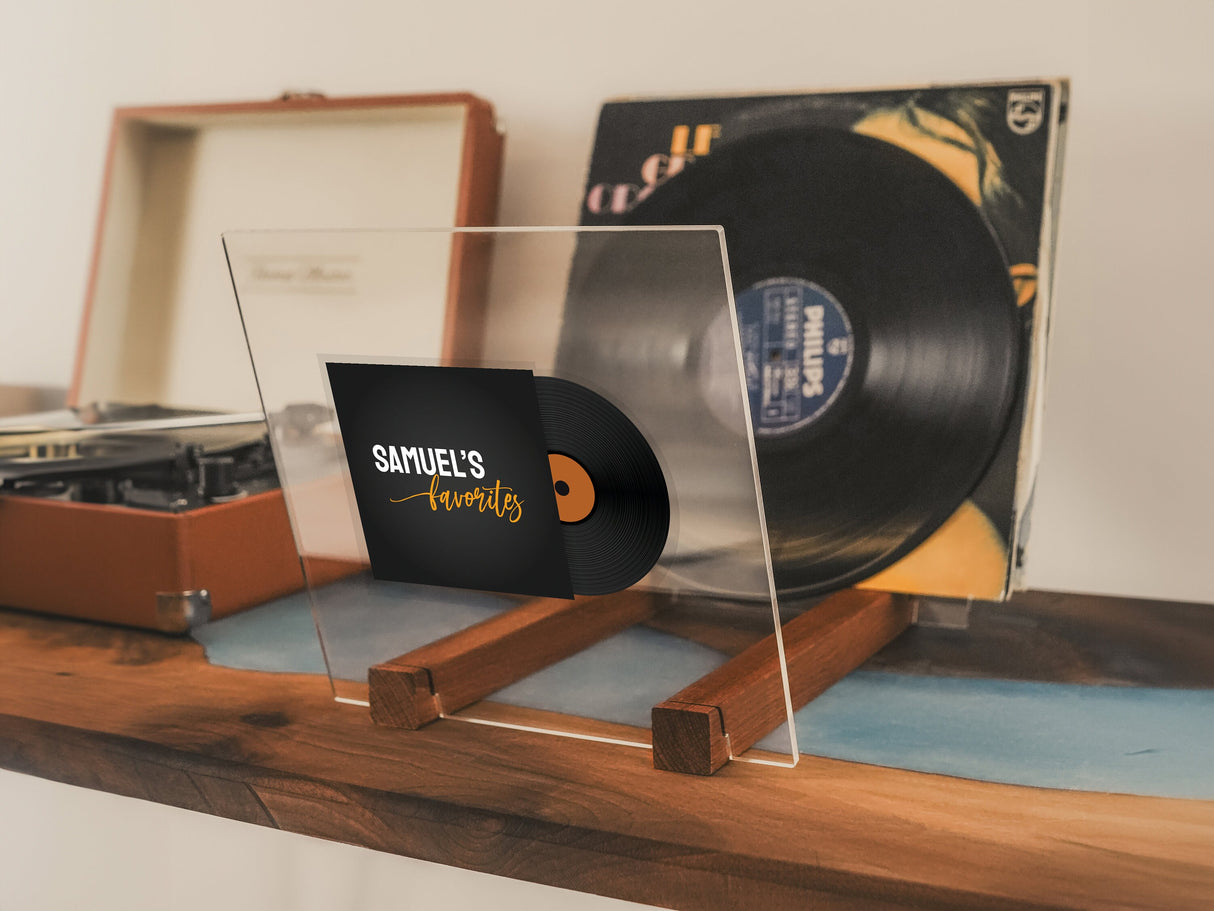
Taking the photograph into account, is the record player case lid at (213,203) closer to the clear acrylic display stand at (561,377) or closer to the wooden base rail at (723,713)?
the clear acrylic display stand at (561,377)

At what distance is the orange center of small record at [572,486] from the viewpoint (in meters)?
0.62

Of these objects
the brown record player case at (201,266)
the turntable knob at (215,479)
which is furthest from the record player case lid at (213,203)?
the turntable knob at (215,479)

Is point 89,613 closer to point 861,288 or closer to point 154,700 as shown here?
point 154,700

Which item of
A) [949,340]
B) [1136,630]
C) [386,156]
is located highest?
[386,156]

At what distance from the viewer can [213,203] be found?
1.26 metres

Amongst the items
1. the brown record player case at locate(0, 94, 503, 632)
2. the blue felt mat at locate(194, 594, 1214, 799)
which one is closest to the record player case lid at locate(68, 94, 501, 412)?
the brown record player case at locate(0, 94, 503, 632)

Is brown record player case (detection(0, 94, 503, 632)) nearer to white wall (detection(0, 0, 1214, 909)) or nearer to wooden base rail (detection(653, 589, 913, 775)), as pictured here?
white wall (detection(0, 0, 1214, 909))

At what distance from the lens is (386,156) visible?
117 centimetres

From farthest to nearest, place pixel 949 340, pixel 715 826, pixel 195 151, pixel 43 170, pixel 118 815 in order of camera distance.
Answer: pixel 43 170 → pixel 195 151 → pixel 118 815 → pixel 949 340 → pixel 715 826

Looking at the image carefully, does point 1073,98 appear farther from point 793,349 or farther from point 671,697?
point 671,697

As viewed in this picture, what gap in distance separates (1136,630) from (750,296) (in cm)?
42

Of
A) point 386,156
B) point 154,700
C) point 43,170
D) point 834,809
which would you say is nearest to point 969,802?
point 834,809

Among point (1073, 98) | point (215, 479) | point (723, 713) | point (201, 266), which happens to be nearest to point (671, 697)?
point (723, 713)

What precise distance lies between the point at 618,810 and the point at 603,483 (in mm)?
174
